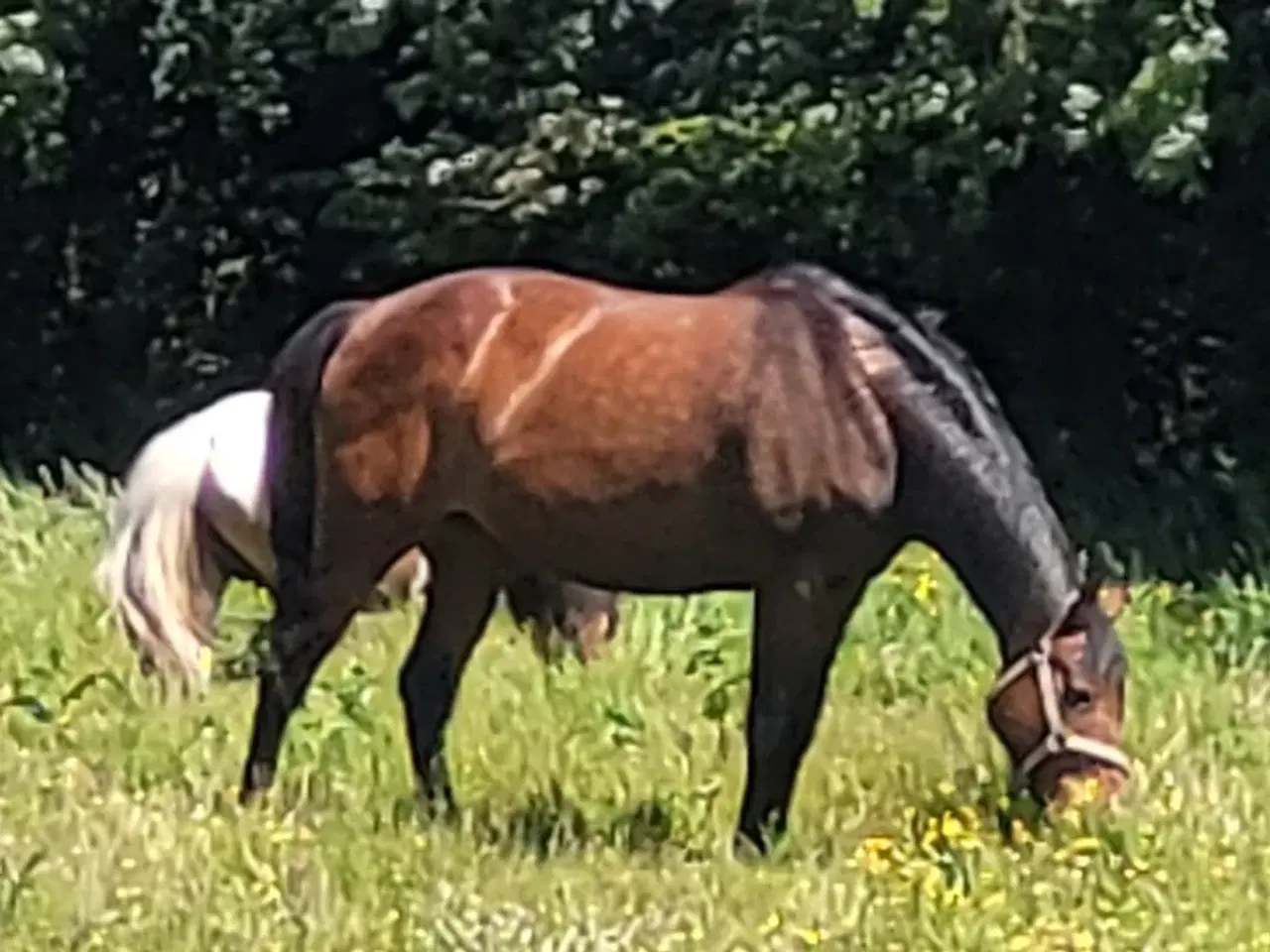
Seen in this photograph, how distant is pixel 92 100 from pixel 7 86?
0.92 m

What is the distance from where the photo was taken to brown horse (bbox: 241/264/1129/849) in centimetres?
696

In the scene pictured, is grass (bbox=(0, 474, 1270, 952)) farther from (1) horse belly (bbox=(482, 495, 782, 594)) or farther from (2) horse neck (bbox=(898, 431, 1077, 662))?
(1) horse belly (bbox=(482, 495, 782, 594))

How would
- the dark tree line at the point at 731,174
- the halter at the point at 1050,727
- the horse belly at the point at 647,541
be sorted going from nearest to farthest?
the halter at the point at 1050,727 → the horse belly at the point at 647,541 → the dark tree line at the point at 731,174

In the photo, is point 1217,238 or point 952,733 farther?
point 1217,238

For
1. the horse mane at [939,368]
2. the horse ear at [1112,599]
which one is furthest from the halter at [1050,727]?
the horse mane at [939,368]

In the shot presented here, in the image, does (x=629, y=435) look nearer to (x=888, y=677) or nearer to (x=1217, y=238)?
(x=888, y=677)

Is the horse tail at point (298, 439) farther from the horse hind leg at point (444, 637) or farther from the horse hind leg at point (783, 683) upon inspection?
the horse hind leg at point (783, 683)

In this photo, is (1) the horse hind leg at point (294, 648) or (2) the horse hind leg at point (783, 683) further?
(1) the horse hind leg at point (294, 648)

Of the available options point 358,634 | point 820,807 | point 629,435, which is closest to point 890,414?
point 629,435

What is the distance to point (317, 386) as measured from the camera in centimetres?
750

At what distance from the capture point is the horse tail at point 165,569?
854 centimetres

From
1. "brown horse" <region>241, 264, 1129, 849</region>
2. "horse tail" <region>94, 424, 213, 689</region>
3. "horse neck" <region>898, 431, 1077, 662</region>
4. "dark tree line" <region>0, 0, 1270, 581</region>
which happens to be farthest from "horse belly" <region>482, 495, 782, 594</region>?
"dark tree line" <region>0, 0, 1270, 581</region>

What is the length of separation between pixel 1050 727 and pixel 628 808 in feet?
3.71

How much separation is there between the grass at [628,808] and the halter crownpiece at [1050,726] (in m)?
0.14
